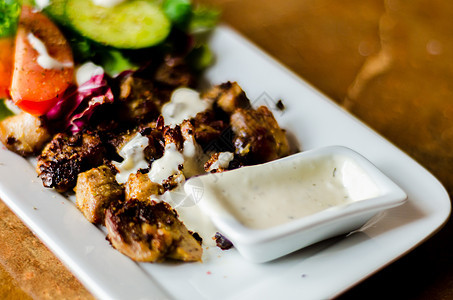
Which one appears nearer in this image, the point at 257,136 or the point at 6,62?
the point at 257,136

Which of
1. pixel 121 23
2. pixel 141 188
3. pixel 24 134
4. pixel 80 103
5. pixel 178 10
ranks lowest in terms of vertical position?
pixel 24 134

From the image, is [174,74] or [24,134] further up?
[174,74]

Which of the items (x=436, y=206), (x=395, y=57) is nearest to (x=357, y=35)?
(x=395, y=57)

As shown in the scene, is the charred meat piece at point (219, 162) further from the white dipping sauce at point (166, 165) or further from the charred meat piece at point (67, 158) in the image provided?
the charred meat piece at point (67, 158)

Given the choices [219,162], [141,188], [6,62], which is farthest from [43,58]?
[219,162]

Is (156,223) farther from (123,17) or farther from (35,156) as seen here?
(123,17)

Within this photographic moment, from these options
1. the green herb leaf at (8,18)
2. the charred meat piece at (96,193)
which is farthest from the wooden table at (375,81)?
the green herb leaf at (8,18)

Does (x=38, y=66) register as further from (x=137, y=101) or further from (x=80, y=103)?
(x=137, y=101)
